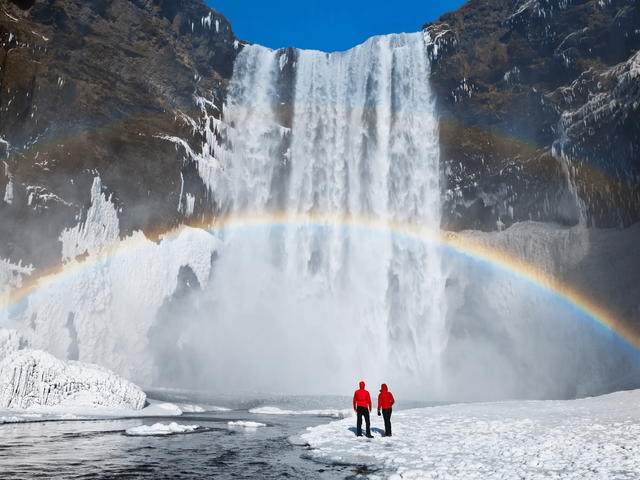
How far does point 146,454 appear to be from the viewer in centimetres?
972

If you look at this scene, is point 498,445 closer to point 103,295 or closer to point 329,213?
point 103,295

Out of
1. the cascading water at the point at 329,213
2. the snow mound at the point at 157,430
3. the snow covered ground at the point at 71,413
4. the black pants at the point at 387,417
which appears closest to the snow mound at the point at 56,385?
the snow covered ground at the point at 71,413

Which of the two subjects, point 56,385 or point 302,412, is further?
point 302,412

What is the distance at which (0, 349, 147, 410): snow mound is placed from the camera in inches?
675

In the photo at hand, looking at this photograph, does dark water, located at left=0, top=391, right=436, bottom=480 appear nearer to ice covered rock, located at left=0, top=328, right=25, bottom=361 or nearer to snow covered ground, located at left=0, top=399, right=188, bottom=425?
snow covered ground, located at left=0, top=399, right=188, bottom=425

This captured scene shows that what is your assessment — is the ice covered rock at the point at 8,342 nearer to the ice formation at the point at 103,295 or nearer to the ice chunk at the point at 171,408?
the ice chunk at the point at 171,408

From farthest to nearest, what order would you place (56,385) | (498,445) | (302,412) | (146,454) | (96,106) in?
1. (96,106)
2. (302,412)
3. (56,385)
4. (498,445)
5. (146,454)

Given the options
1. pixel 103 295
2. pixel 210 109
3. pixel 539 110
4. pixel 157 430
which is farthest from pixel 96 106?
pixel 539 110

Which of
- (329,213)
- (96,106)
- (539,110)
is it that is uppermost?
(539,110)

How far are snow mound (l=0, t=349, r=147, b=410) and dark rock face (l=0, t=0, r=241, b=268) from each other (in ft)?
58.4

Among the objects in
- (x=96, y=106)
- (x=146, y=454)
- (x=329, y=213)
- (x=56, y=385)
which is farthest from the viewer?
(x=329, y=213)

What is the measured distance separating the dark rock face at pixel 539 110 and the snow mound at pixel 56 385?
100.0ft

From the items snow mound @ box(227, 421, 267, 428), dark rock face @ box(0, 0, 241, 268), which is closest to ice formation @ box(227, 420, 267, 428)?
snow mound @ box(227, 421, 267, 428)

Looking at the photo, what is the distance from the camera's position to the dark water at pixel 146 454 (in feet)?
25.7
